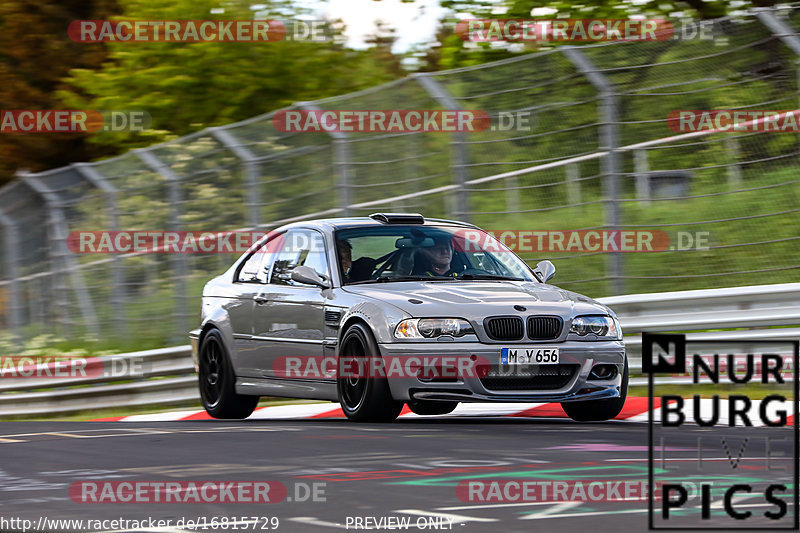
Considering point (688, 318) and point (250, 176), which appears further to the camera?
point (250, 176)

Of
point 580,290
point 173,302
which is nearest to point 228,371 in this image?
point 580,290

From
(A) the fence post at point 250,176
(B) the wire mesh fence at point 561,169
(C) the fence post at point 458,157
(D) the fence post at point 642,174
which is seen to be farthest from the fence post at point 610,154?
(A) the fence post at point 250,176

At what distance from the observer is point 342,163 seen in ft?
47.0

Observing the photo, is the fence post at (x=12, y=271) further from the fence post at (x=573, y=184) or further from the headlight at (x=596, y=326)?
the headlight at (x=596, y=326)

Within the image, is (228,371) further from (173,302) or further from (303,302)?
(173,302)

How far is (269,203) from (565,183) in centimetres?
387

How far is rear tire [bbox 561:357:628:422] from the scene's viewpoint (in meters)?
9.89

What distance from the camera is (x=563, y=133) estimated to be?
12.6 m

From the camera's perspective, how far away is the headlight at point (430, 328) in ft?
30.6

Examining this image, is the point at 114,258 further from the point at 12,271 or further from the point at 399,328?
the point at 399,328

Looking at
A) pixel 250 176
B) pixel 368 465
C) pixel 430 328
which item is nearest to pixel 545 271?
pixel 430 328

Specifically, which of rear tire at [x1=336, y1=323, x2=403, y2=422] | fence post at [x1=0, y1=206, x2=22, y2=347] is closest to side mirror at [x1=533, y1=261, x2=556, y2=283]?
rear tire at [x1=336, y1=323, x2=403, y2=422]

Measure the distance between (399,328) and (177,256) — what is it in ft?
24.8

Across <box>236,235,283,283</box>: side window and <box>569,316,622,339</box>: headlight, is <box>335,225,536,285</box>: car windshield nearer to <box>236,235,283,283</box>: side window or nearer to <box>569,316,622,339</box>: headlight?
<box>236,235,283,283</box>: side window
